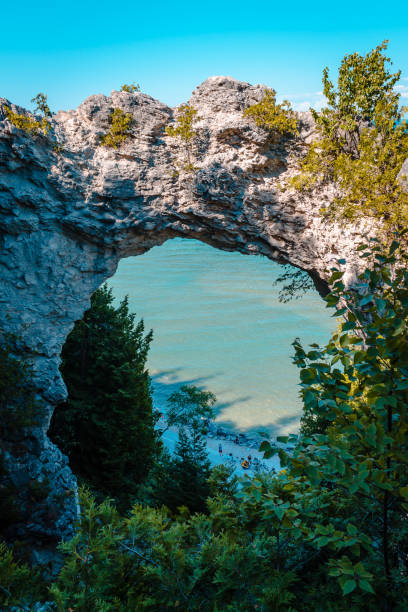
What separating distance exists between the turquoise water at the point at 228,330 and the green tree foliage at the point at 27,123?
59.9 feet

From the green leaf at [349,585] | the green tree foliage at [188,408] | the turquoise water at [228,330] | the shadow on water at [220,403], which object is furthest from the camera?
the turquoise water at [228,330]

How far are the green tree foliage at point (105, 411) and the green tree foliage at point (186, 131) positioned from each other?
5.59 m

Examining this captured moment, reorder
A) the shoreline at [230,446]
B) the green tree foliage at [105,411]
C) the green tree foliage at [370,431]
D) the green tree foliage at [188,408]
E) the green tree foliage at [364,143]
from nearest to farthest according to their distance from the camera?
the green tree foliage at [370,431]
the green tree foliage at [364,143]
the green tree foliage at [105,411]
the shoreline at [230,446]
the green tree foliage at [188,408]

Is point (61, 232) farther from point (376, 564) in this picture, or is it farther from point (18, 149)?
point (376, 564)

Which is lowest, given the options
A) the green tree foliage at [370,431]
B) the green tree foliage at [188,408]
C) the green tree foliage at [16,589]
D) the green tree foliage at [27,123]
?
the green tree foliage at [188,408]

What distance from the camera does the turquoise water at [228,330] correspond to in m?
24.0

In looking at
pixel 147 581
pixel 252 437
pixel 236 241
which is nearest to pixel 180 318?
pixel 252 437

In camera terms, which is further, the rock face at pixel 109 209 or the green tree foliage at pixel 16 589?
the rock face at pixel 109 209

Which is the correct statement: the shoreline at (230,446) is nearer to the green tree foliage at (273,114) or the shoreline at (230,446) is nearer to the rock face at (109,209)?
the rock face at (109,209)

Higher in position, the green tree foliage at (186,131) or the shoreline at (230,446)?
the green tree foliage at (186,131)

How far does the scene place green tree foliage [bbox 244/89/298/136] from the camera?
7.39 meters

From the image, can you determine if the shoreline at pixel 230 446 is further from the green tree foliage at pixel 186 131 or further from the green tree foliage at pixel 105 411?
the green tree foliage at pixel 186 131

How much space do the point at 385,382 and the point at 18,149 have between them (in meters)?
7.40

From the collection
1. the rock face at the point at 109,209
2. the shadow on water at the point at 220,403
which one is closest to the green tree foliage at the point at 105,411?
the rock face at the point at 109,209
